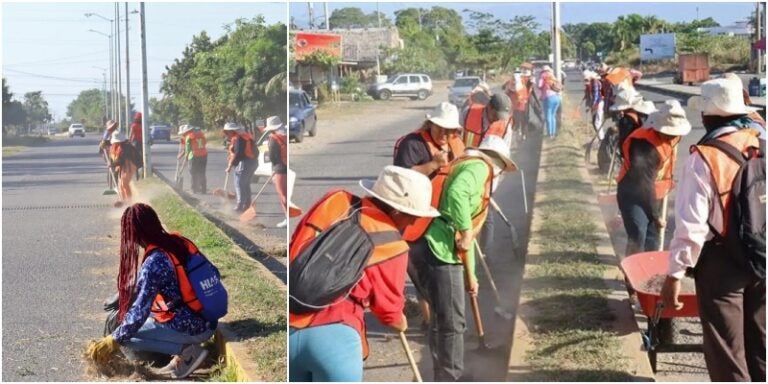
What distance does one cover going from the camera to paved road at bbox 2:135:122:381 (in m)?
4.43

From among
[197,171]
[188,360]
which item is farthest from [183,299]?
[197,171]

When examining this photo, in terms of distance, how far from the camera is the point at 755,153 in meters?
4.05

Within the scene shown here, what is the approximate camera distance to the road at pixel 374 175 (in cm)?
542

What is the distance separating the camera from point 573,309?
5762 millimetres

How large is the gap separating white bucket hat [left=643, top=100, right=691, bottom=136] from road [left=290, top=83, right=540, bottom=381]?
1349 mm

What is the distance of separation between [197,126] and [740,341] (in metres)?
2.35

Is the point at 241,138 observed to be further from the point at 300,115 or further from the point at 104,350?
the point at 104,350

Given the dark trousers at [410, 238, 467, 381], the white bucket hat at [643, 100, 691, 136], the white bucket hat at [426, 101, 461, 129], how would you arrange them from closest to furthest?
the dark trousers at [410, 238, 467, 381] < the white bucket hat at [426, 101, 461, 129] < the white bucket hat at [643, 100, 691, 136]

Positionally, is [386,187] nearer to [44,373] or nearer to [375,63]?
[44,373]

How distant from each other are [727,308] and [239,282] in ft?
6.48

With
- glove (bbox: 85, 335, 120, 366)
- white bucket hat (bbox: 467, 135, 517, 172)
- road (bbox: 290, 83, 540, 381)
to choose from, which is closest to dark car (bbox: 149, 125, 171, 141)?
glove (bbox: 85, 335, 120, 366)

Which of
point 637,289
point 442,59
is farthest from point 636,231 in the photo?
point 442,59

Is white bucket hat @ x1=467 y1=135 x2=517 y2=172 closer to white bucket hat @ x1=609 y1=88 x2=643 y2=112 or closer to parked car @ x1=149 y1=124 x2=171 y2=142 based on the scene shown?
parked car @ x1=149 y1=124 x2=171 y2=142

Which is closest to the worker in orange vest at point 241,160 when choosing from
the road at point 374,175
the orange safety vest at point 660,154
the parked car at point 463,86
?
the road at point 374,175
